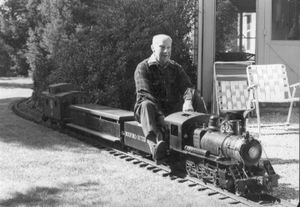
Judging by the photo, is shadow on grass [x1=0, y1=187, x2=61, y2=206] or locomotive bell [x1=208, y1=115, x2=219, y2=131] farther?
locomotive bell [x1=208, y1=115, x2=219, y2=131]

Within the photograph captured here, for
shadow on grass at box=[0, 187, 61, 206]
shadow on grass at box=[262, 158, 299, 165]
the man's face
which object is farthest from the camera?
shadow on grass at box=[262, 158, 299, 165]

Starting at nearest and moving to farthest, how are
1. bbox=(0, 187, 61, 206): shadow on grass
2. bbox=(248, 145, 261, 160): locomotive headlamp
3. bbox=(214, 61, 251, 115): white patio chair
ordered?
bbox=(0, 187, 61, 206): shadow on grass, bbox=(248, 145, 261, 160): locomotive headlamp, bbox=(214, 61, 251, 115): white patio chair

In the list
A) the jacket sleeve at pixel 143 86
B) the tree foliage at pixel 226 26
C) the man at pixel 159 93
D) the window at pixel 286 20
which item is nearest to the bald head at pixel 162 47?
the man at pixel 159 93

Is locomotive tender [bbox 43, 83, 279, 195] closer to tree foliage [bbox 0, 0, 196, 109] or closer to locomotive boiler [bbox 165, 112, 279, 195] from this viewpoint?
locomotive boiler [bbox 165, 112, 279, 195]

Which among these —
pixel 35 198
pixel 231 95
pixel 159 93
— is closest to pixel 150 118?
pixel 159 93

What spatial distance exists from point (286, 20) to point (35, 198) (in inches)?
335

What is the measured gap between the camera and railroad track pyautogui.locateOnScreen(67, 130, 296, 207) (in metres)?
5.69

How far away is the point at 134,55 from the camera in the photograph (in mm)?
12320

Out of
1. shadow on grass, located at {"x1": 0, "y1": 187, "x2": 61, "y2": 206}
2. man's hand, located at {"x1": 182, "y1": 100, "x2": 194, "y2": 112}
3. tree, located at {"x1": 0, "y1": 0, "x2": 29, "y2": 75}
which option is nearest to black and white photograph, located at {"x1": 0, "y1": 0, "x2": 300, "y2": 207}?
shadow on grass, located at {"x1": 0, "y1": 187, "x2": 61, "y2": 206}

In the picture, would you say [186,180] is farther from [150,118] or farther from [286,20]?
[286,20]

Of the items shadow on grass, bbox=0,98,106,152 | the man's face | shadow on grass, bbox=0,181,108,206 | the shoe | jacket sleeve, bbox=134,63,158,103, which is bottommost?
shadow on grass, bbox=0,98,106,152

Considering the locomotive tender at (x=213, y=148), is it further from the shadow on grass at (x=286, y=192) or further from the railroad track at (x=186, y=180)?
the shadow on grass at (x=286, y=192)

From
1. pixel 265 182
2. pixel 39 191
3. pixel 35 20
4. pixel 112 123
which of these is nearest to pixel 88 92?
pixel 112 123

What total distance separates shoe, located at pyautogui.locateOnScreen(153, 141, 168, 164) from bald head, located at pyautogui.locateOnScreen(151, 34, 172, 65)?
115 centimetres
